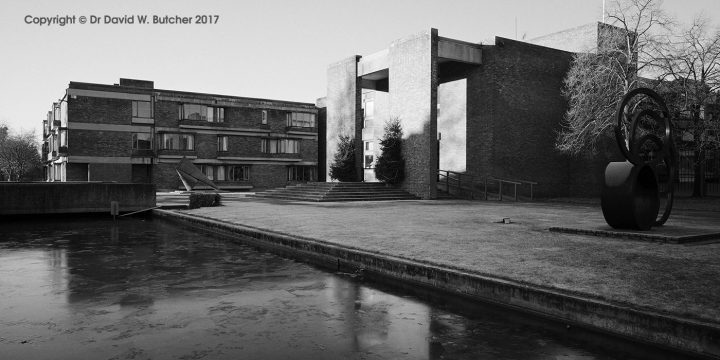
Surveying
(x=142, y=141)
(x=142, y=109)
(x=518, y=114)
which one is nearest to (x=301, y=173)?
(x=142, y=141)

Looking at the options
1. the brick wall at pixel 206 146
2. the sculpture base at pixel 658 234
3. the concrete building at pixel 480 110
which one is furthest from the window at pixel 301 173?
the sculpture base at pixel 658 234

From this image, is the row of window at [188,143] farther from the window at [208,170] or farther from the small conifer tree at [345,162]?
the small conifer tree at [345,162]

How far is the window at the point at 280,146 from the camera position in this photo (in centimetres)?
5309

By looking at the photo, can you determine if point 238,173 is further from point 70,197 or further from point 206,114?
point 70,197

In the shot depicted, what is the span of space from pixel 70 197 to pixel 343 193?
12453 millimetres

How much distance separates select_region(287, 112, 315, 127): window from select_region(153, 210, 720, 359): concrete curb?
45.1 m

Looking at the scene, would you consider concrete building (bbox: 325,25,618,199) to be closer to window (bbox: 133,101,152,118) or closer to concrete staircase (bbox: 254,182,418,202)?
concrete staircase (bbox: 254,182,418,202)

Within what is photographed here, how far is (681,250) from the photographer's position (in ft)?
28.5

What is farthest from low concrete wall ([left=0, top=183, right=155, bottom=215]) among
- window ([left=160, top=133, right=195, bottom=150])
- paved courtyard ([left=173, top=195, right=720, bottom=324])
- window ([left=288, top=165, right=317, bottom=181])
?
window ([left=288, top=165, right=317, bottom=181])

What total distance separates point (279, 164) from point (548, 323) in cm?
4928

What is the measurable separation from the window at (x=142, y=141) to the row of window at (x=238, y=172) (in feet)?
17.0

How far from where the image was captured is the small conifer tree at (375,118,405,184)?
2933cm

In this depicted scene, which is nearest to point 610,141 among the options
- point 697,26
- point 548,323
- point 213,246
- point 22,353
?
point 697,26

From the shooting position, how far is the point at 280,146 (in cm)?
5369
